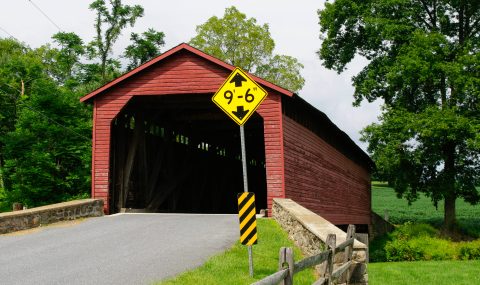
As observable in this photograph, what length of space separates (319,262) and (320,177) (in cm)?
1598

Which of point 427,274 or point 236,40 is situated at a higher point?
point 236,40

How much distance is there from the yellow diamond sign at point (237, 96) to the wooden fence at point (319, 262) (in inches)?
95.9

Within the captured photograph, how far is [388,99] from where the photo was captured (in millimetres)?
31797

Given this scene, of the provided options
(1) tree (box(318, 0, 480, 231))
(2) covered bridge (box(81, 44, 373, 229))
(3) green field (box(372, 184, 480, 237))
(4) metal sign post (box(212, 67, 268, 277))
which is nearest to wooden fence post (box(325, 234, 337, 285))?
(4) metal sign post (box(212, 67, 268, 277))

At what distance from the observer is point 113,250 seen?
1042 cm

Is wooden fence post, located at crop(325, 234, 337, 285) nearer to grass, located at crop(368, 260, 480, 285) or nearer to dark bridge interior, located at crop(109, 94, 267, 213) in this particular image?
grass, located at crop(368, 260, 480, 285)

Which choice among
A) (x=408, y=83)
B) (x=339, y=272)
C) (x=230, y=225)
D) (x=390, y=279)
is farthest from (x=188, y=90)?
(x=408, y=83)

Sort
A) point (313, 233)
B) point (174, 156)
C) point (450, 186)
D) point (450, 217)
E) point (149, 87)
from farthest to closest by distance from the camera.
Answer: point (450, 217), point (450, 186), point (174, 156), point (149, 87), point (313, 233)

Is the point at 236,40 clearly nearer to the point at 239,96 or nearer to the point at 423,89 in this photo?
the point at 423,89

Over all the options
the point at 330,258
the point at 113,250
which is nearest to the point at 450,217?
the point at 113,250

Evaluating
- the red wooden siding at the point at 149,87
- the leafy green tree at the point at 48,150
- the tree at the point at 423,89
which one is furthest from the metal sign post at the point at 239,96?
the leafy green tree at the point at 48,150

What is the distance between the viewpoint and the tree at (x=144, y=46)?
38.1m

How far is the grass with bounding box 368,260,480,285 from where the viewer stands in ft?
54.1

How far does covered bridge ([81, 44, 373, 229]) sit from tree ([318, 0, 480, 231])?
11.7 feet
